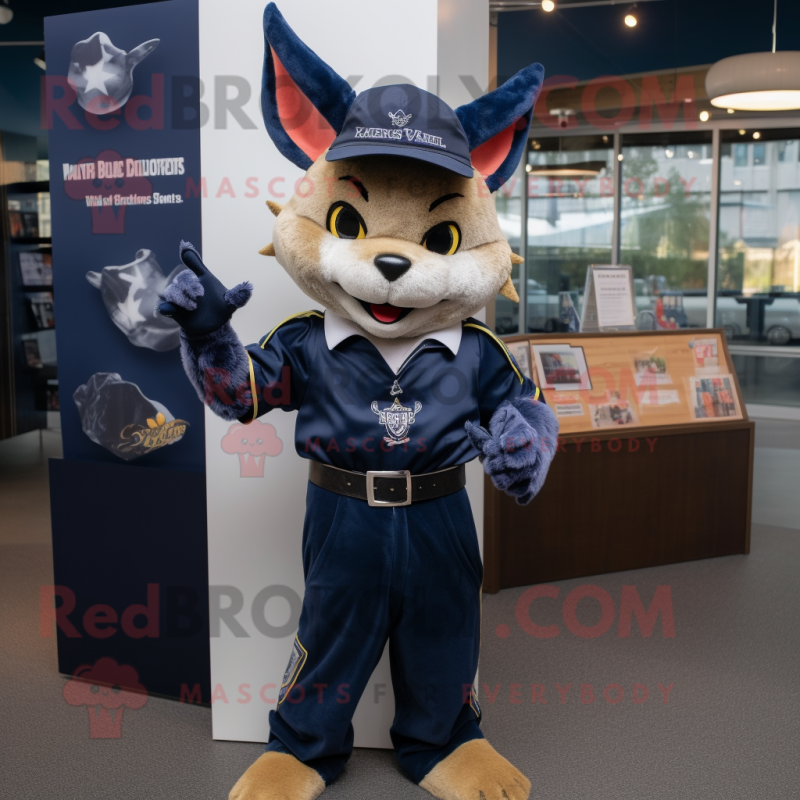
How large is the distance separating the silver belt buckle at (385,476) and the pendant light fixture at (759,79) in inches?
168

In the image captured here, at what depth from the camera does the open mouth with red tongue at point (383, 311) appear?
182 cm

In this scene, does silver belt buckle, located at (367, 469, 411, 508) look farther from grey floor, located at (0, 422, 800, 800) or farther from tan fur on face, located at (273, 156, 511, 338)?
grey floor, located at (0, 422, 800, 800)

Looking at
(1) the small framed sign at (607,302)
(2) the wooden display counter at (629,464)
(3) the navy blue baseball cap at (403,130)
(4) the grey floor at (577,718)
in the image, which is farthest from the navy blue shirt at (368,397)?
(1) the small framed sign at (607,302)

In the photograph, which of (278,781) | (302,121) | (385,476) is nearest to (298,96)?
(302,121)

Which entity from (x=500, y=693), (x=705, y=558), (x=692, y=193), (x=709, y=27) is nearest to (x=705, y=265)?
(x=692, y=193)

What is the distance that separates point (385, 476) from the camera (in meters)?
1.88

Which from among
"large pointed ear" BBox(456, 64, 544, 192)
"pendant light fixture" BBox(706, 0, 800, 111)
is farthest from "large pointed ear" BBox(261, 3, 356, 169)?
"pendant light fixture" BBox(706, 0, 800, 111)

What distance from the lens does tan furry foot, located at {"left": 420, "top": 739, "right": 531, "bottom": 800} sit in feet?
6.48

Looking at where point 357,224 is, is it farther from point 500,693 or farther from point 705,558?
point 705,558

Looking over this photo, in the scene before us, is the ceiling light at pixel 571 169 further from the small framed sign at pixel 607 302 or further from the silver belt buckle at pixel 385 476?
the silver belt buckle at pixel 385 476

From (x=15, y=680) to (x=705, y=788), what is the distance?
2.00 meters

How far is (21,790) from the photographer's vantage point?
2.08 meters

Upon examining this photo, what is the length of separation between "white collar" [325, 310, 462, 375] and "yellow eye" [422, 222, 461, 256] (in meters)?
0.18

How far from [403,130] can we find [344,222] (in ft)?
0.74
